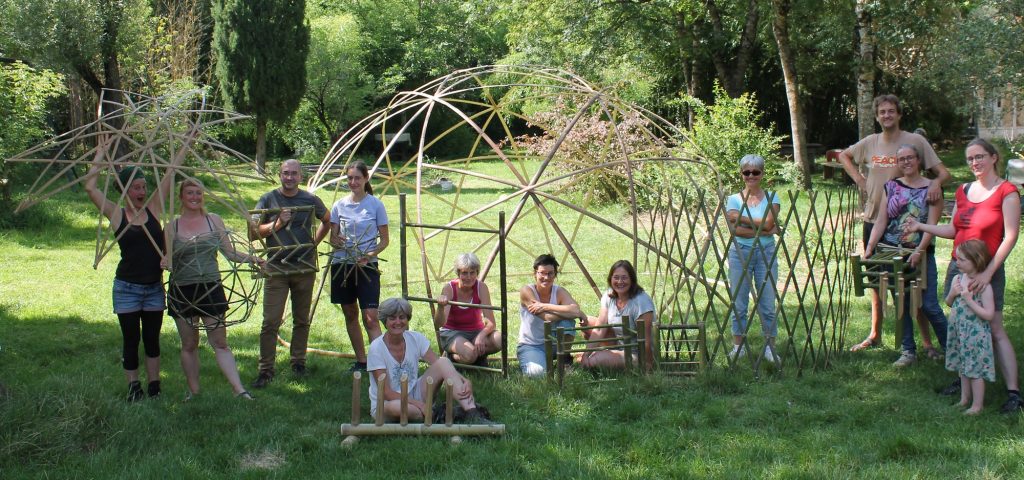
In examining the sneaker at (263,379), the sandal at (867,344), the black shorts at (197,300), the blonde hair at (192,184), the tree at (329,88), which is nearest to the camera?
the blonde hair at (192,184)

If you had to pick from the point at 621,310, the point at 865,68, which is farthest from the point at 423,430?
the point at 865,68

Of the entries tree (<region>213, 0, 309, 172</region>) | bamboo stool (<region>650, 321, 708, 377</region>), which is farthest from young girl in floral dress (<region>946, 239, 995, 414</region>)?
tree (<region>213, 0, 309, 172</region>)

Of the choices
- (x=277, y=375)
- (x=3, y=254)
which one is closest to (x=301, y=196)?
(x=277, y=375)

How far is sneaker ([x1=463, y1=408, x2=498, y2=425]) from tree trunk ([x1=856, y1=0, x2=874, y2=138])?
8.73 meters

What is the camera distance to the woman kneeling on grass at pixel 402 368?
4.35 meters

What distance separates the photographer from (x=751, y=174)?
5191 mm

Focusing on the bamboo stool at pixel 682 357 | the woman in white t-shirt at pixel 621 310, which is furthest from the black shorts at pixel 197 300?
the bamboo stool at pixel 682 357

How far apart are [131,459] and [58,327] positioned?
317 centimetres

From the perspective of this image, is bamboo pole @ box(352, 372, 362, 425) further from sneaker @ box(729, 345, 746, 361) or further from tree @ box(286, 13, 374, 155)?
tree @ box(286, 13, 374, 155)

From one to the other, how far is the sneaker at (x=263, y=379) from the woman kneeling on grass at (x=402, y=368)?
1036 mm

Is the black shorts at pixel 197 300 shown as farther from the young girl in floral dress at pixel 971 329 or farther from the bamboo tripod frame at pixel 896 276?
the young girl in floral dress at pixel 971 329

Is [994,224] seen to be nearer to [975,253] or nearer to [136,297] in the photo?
[975,253]

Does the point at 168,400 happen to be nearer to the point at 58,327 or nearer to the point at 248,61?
the point at 58,327

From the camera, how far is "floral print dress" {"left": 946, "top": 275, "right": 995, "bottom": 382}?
14.2ft
